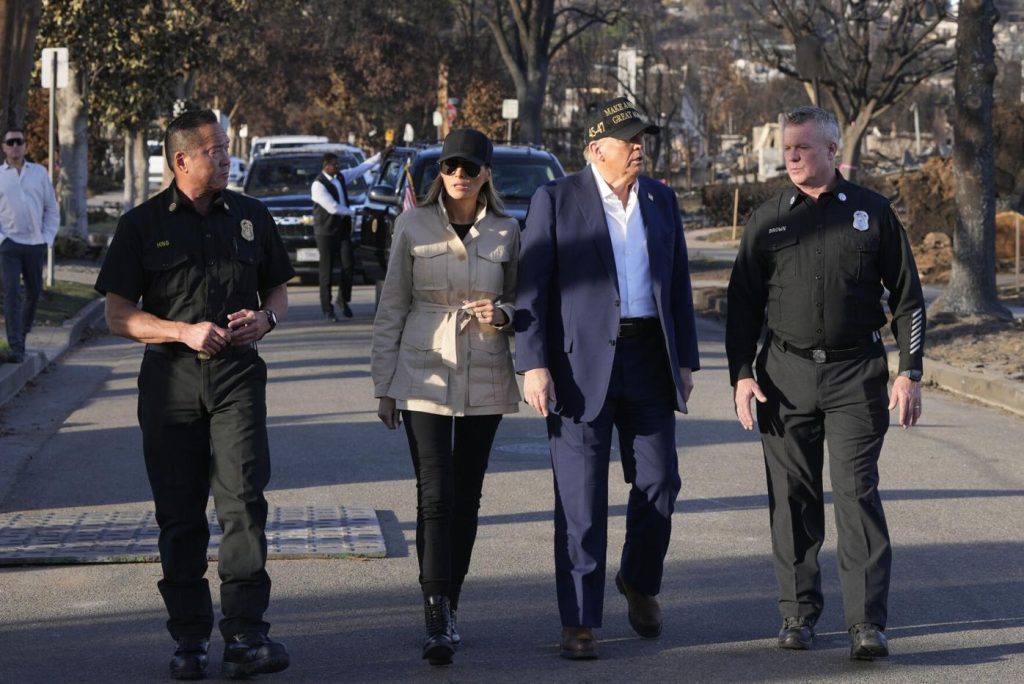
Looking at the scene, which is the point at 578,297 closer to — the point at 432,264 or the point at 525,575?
the point at 432,264

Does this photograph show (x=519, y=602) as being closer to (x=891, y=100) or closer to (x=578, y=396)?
(x=578, y=396)

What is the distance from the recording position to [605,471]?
6152mm

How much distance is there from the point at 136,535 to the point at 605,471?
2.90m

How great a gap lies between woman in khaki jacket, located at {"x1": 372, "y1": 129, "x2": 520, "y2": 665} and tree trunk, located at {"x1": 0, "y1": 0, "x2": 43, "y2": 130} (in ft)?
37.5

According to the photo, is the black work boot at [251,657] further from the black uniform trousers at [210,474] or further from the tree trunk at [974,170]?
the tree trunk at [974,170]

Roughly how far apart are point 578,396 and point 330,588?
1.64m

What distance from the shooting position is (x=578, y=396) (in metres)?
6.11

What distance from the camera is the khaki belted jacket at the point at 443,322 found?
6086 millimetres

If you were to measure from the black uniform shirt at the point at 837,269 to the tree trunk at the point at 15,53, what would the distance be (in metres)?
12.0

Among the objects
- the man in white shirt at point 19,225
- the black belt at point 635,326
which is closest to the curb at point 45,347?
the man in white shirt at point 19,225

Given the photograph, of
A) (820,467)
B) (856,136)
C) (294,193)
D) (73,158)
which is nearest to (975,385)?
(820,467)

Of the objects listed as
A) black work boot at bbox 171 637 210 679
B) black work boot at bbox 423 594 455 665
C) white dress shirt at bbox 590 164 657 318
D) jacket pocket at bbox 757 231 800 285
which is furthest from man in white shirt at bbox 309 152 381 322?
black work boot at bbox 171 637 210 679

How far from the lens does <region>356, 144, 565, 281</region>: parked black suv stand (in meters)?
17.9

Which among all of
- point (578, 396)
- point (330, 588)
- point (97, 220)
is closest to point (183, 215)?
point (578, 396)
